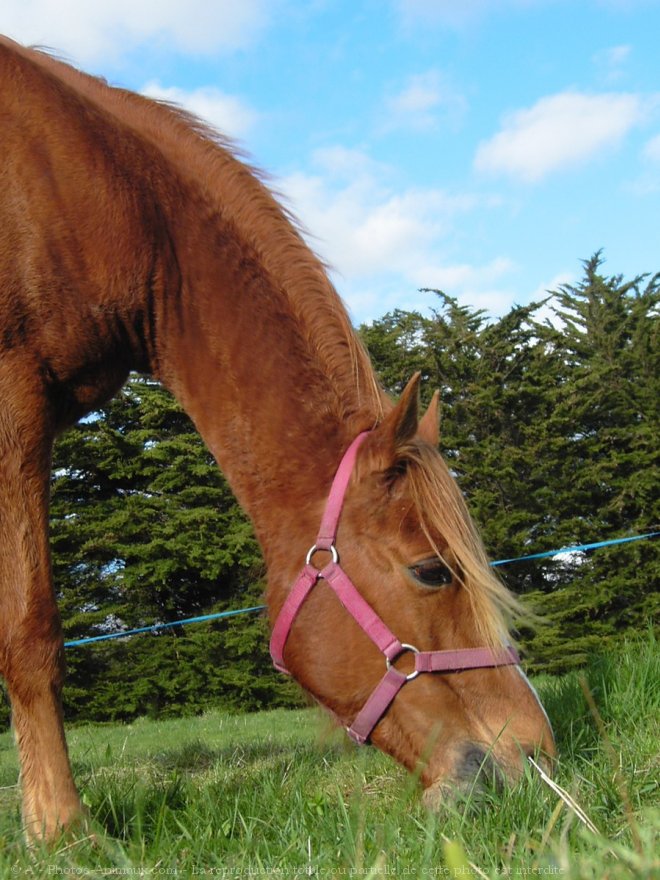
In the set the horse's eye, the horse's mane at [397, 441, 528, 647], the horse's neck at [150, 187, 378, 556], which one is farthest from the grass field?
the horse's neck at [150, 187, 378, 556]

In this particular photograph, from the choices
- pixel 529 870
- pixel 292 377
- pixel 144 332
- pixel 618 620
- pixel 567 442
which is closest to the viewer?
pixel 529 870

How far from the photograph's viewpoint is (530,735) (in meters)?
2.37

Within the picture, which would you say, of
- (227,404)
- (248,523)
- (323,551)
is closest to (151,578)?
(248,523)

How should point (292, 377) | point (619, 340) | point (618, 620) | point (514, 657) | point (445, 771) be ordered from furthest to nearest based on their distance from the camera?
point (619, 340)
point (618, 620)
point (292, 377)
point (514, 657)
point (445, 771)

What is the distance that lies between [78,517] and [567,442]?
7.16m

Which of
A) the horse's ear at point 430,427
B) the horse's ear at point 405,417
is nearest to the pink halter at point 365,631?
the horse's ear at point 405,417

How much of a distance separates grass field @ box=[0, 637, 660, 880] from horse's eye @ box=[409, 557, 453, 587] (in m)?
0.59

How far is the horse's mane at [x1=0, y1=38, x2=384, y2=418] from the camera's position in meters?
2.80

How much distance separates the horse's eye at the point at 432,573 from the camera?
8.23 feet

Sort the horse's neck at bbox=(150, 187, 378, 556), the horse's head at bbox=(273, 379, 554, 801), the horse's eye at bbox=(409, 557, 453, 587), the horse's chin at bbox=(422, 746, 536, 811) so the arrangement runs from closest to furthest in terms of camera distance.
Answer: the horse's chin at bbox=(422, 746, 536, 811), the horse's head at bbox=(273, 379, 554, 801), the horse's eye at bbox=(409, 557, 453, 587), the horse's neck at bbox=(150, 187, 378, 556)

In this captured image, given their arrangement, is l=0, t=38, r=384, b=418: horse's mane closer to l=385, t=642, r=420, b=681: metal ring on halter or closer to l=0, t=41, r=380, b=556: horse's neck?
l=0, t=41, r=380, b=556: horse's neck

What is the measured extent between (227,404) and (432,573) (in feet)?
2.98

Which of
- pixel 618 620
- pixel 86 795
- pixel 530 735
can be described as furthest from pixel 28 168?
pixel 618 620

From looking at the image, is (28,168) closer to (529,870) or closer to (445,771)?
(445,771)
